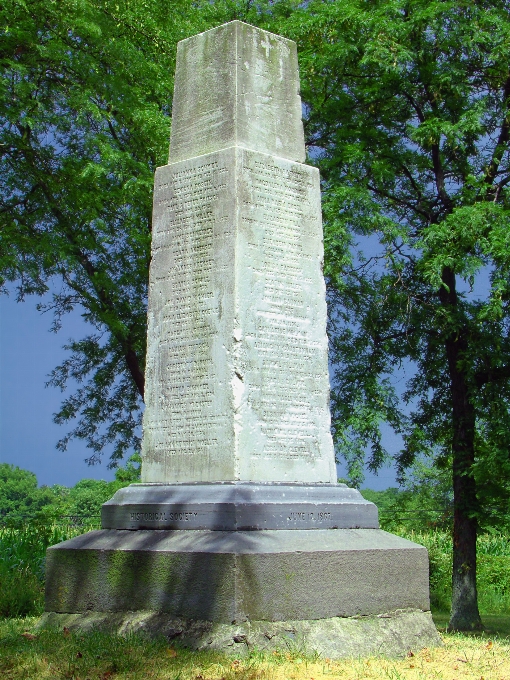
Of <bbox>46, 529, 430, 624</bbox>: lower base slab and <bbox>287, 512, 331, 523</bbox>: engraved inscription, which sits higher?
<bbox>287, 512, 331, 523</bbox>: engraved inscription

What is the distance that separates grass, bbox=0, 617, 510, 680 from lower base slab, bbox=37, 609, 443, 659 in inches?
4.0

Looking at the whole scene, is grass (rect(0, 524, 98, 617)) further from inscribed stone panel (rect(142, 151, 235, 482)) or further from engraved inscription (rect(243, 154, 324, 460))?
engraved inscription (rect(243, 154, 324, 460))

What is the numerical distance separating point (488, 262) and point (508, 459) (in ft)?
10.0

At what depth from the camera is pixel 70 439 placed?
18.9 m

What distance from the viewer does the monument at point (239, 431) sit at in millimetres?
6234

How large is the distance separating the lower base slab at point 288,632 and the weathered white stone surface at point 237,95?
155 inches

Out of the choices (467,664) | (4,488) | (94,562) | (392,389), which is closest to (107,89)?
(392,389)

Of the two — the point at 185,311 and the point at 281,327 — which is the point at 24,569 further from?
the point at 281,327

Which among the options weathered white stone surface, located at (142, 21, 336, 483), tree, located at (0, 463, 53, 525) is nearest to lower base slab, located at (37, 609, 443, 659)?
weathered white stone surface, located at (142, 21, 336, 483)

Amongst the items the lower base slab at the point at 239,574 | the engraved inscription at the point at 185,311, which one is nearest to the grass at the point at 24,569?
the lower base slab at the point at 239,574

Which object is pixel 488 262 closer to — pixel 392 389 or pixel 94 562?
pixel 392 389

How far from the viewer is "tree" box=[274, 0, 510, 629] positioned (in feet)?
43.5

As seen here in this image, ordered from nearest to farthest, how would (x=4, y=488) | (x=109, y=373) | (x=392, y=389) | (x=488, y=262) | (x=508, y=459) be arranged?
(x=508, y=459) → (x=488, y=262) → (x=392, y=389) → (x=109, y=373) → (x=4, y=488)

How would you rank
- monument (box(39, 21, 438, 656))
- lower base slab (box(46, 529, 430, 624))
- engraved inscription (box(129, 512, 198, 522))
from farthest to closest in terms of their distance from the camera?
engraved inscription (box(129, 512, 198, 522))
monument (box(39, 21, 438, 656))
lower base slab (box(46, 529, 430, 624))
